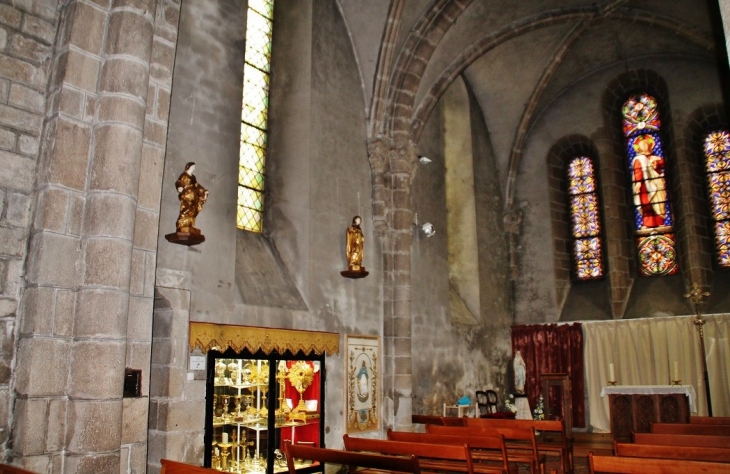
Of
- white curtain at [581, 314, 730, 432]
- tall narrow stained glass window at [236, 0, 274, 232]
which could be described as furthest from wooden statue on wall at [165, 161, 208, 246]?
white curtain at [581, 314, 730, 432]

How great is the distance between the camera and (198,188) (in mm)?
7293

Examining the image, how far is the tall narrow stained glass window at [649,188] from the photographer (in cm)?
1465

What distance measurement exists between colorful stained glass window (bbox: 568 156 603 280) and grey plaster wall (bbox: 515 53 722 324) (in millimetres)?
581

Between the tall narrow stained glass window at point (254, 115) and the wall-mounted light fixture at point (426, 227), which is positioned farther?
the wall-mounted light fixture at point (426, 227)

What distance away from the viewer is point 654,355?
533 inches

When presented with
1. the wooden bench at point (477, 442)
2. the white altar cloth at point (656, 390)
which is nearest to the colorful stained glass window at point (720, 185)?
the white altar cloth at point (656, 390)

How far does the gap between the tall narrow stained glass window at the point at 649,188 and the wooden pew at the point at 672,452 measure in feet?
32.4

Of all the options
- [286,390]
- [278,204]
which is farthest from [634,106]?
[286,390]

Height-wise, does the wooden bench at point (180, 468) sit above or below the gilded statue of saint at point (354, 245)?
below

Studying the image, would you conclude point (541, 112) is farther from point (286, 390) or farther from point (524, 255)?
point (286, 390)

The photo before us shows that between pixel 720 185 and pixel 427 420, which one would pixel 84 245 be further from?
pixel 720 185

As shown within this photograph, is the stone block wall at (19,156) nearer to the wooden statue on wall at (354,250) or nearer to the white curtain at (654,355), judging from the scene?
the wooden statue on wall at (354,250)

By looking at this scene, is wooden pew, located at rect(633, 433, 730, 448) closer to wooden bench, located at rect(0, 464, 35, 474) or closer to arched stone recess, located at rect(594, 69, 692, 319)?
wooden bench, located at rect(0, 464, 35, 474)

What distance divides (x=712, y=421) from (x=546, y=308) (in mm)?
7347
